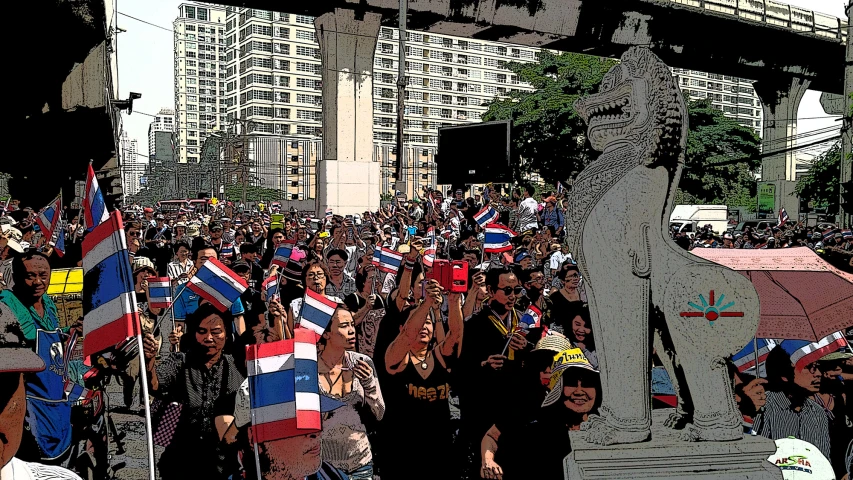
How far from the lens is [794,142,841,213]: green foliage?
3650 centimetres

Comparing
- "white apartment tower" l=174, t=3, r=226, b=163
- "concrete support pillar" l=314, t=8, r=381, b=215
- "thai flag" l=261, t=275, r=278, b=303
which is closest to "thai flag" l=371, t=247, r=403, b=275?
"thai flag" l=261, t=275, r=278, b=303

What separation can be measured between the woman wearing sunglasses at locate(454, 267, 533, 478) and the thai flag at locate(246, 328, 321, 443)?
1401 millimetres

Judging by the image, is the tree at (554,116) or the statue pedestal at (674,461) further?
the tree at (554,116)

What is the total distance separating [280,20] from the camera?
288 feet

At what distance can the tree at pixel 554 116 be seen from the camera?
3132 cm

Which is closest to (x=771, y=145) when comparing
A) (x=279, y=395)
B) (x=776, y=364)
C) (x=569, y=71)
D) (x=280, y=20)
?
(x=569, y=71)

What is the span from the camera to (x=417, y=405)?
17.3 feet

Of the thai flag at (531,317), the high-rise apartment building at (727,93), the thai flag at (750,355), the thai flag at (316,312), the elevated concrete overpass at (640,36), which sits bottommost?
the thai flag at (750,355)

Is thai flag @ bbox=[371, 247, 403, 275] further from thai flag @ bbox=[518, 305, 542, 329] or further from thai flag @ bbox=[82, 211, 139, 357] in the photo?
thai flag @ bbox=[82, 211, 139, 357]

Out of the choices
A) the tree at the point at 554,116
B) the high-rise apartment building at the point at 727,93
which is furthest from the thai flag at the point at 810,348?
the high-rise apartment building at the point at 727,93

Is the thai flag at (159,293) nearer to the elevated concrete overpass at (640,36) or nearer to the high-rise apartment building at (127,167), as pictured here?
the elevated concrete overpass at (640,36)

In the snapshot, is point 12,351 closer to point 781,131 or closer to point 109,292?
point 109,292

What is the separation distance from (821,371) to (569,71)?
28.5 m

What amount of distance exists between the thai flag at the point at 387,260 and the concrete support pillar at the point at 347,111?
12.2 m
